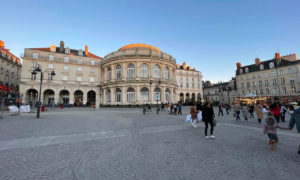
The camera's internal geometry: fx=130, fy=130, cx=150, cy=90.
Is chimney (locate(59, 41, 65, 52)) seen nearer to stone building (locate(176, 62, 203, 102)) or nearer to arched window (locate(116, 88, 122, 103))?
arched window (locate(116, 88, 122, 103))

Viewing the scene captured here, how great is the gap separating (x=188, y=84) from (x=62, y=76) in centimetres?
4531

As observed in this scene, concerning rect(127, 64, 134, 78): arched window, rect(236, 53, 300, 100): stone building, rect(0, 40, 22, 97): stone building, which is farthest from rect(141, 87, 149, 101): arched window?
rect(0, 40, 22, 97): stone building

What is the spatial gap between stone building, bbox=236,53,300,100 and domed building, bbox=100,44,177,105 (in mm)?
22983

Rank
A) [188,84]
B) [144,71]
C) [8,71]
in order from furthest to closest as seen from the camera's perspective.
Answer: [188,84] → [8,71] → [144,71]

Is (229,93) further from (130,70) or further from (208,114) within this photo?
(208,114)

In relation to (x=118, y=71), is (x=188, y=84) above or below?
below

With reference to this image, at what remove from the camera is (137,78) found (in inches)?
1186

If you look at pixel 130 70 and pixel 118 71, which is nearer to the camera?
pixel 130 70

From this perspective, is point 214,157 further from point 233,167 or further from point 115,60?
point 115,60

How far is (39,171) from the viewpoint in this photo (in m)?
2.78

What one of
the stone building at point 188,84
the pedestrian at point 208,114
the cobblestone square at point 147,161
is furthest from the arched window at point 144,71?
the cobblestone square at point 147,161

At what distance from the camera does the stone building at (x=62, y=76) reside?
3431cm

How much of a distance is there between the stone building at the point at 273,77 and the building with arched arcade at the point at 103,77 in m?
24.4

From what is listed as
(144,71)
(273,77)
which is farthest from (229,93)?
(144,71)
